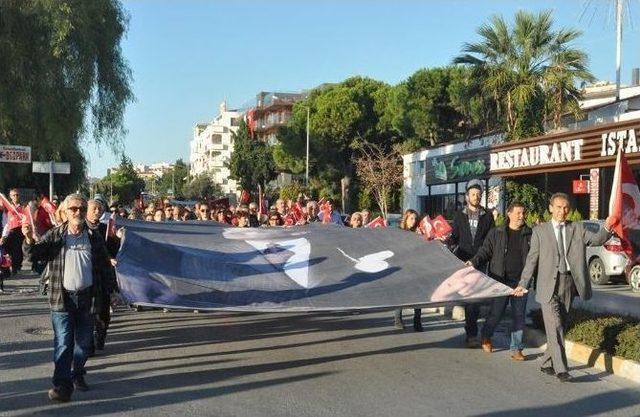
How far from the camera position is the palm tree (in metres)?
28.8

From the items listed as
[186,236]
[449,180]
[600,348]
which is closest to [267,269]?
[186,236]

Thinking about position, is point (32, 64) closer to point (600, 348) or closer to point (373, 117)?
point (600, 348)

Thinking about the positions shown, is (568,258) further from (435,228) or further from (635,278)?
(635,278)

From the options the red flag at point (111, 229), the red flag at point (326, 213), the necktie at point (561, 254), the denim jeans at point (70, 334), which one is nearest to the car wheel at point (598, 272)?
the red flag at point (326, 213)

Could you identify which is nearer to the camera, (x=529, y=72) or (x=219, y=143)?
(x=529, y=72)

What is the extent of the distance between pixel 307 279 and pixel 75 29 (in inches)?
747

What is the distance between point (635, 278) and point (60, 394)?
1432cm

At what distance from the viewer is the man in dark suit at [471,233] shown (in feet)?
31.7

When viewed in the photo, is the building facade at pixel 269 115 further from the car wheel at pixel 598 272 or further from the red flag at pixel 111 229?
the red flag at pixel 111 229

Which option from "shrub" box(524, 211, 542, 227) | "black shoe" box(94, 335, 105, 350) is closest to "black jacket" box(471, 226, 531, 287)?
"black shoe" box(94, 335, 105, 350)

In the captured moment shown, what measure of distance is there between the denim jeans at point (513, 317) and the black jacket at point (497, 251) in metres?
0.24

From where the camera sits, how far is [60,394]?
6613mm

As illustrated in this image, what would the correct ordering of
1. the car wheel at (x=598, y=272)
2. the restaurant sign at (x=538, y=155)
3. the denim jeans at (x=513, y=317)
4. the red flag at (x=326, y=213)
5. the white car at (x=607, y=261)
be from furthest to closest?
the restaurant sign at (x=538, y=155), the car wheel at (x=598, y=272), the white car at (x=607, y=261), the red flag at (x=326, y=213), the denim jeans at (x=513, y=317)

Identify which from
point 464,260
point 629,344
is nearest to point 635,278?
point 464,260
